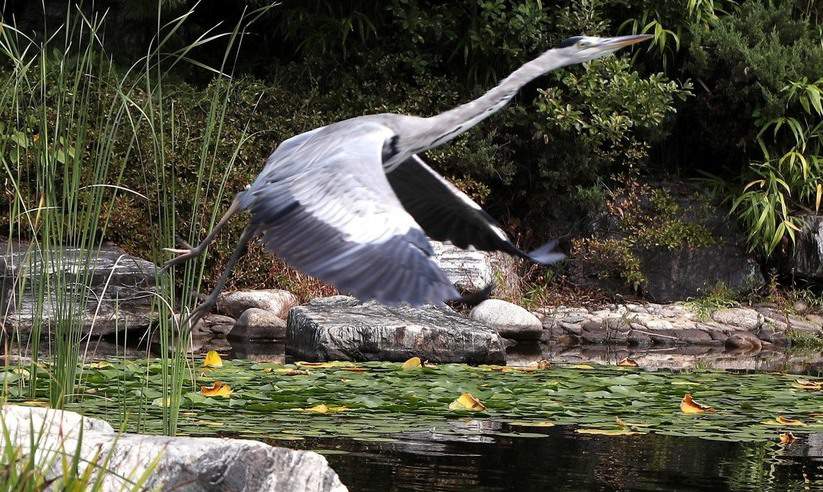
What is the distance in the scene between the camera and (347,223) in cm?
334

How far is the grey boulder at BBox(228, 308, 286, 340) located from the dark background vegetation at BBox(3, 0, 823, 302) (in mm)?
1208

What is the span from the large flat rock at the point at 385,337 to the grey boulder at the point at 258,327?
749mm

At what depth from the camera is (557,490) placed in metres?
3.93

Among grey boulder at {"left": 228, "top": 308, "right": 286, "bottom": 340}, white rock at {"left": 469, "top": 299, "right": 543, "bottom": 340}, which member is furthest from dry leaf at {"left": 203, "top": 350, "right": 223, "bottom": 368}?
white rock at {"left": 469, "top": 299, "right": 543, "bottom": 340}

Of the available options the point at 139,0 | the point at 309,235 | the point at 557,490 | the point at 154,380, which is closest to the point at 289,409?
the point at 154,380

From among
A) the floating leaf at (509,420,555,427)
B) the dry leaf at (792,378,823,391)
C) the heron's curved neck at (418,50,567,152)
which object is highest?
the heron's curved neck at (418,50,567,152)

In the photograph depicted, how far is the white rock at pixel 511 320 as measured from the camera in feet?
30.2

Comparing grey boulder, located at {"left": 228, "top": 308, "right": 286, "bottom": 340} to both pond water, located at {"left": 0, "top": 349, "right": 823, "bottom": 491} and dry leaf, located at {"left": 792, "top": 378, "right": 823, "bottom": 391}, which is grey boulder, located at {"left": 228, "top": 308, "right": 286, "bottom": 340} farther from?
dry leaf, located at {"left": 792, "top": 378, "right": 823, "bottom": 391}

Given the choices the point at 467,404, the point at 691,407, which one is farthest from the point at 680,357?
the point at 467,404

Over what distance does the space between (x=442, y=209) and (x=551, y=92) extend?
6528 millimetres

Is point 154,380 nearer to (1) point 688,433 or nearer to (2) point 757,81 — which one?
(1) point 688,433

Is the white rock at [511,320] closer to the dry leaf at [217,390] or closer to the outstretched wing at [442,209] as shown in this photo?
the dry leaf at [217,390]

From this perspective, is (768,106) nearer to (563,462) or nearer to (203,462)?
(563,462)

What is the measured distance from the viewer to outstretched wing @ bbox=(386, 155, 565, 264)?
177 inches
